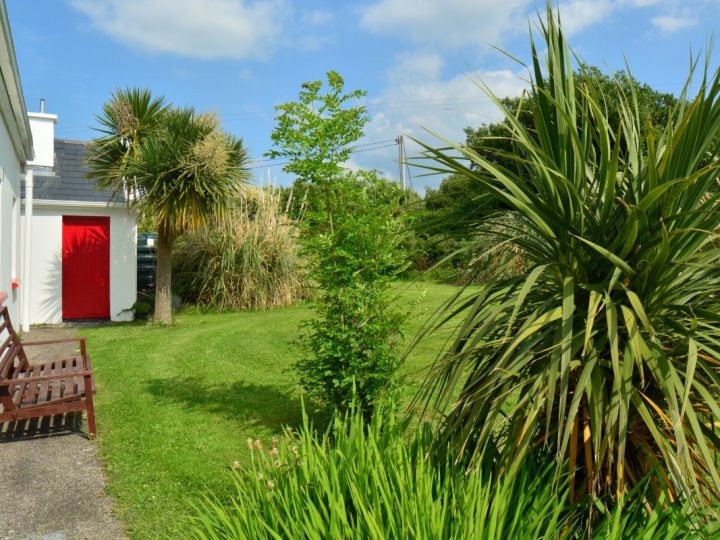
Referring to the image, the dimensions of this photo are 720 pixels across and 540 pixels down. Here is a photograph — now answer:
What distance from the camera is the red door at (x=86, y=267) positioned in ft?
45.1

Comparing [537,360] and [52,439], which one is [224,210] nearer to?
[52,439]

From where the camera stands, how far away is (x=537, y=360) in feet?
8.25

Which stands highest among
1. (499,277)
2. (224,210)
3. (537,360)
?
(224,210)

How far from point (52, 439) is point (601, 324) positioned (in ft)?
15.9

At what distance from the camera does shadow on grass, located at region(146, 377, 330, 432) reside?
584cm

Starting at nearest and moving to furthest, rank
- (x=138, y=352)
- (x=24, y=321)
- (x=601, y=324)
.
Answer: (x=601, y=324), (x=138, y=352), (x=24, y=321)

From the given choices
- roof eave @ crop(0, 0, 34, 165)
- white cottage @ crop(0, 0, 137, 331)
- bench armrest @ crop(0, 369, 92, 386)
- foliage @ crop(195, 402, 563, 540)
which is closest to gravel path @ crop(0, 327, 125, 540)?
bench armrest @ crop(0, 369, 92, 386)

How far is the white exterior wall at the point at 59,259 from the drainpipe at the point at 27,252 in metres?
0.70

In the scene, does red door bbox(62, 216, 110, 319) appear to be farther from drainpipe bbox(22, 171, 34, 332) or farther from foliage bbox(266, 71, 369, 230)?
foliage bbox(266, 71, 369, 230)

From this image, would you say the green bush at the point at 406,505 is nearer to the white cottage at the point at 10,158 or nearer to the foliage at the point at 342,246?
the foliage at the point at 342,246

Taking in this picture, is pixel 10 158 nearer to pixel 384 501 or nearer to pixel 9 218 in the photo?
pixel 9 218

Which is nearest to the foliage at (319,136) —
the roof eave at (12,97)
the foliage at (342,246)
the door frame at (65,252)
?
the foliage at (342,246)

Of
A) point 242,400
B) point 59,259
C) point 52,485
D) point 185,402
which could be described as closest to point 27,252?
point 59,259

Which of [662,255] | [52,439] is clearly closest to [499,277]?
[662,255]
